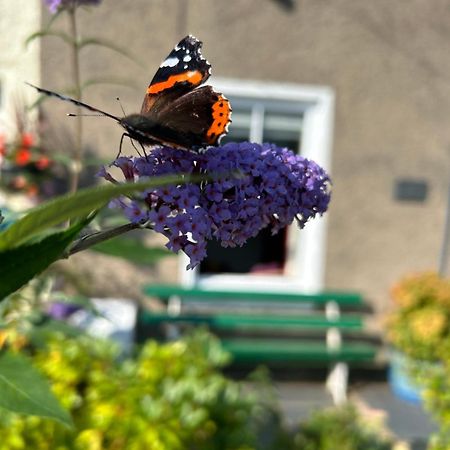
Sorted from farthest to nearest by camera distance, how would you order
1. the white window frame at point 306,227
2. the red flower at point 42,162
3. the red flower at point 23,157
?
the white window frame at point 306,227 < the red flower at point 42,162 < the red flower at point 23,157

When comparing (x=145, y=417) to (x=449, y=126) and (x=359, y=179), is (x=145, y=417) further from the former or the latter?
(x=449, y=126)

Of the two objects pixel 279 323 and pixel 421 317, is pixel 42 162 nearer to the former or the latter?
pixel 279 323

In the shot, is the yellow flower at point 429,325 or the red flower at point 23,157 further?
the yellow flower at point 429,325

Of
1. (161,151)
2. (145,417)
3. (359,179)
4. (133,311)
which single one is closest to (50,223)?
(161,151)

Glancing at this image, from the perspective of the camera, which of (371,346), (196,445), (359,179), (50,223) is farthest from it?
(371,346)

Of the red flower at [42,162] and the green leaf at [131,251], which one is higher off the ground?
the red flower at [42,162]

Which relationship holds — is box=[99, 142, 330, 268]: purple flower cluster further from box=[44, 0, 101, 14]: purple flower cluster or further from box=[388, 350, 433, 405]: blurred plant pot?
box=[388, 350, 433, 405]: blurred plant pot

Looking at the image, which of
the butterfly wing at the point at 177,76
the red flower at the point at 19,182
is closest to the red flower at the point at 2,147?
the red flower at the point at 19,182

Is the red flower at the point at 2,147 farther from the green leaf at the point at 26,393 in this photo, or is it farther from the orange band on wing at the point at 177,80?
the green leaf at the point at 26,393
